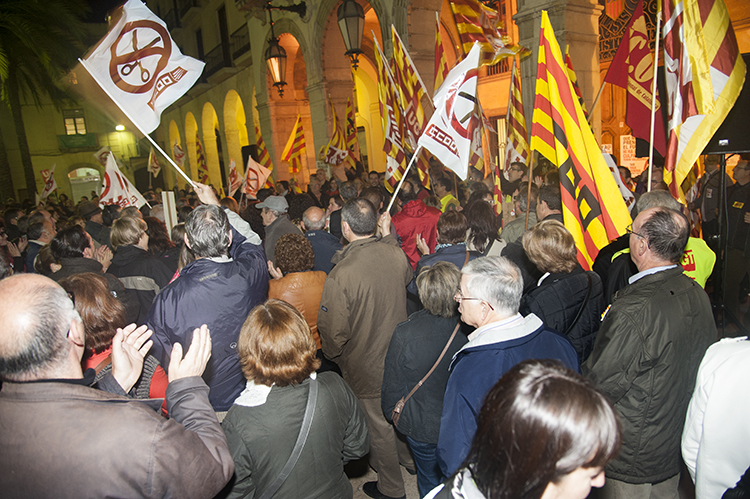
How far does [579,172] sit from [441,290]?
1.71m

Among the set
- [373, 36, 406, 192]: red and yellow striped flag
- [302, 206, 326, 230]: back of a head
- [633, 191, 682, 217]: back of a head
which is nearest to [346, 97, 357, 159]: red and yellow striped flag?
[373, 36, 406, 192]: red and yellow striped flag

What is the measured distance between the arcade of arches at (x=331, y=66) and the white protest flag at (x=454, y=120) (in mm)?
3149

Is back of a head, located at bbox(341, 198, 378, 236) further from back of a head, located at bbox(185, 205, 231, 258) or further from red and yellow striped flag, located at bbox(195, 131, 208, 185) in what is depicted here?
red and yellow striped flag, located at bbox(195, 131, 208, 185)

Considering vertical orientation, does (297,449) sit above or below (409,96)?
below

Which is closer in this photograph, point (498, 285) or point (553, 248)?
point (498, 285)

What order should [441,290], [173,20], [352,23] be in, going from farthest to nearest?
[173,20] < [352,23] < [441,290]

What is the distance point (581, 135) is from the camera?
3504mm

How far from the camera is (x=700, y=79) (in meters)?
3.41

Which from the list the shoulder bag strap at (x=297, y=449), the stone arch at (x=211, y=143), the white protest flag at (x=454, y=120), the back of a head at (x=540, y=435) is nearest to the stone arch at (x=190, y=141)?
the stone arch at (x=211, y=143)

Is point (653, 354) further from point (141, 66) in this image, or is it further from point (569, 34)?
point (569, 34)

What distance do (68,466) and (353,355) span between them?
2192mm

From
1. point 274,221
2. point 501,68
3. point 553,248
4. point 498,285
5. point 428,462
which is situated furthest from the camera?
point 501,68

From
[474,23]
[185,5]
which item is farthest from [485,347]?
[185,5]

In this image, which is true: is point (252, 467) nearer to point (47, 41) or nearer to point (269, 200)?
point (269, 200)
